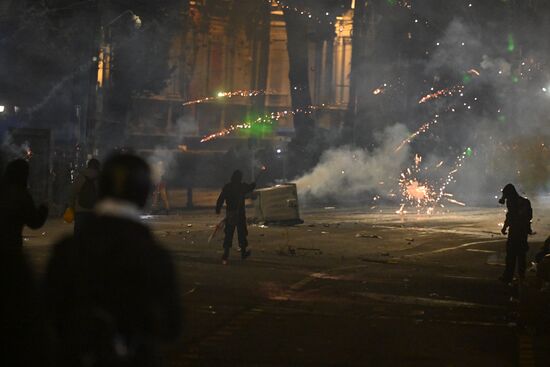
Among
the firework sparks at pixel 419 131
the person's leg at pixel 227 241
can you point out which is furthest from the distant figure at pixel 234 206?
the firework sparks at pixel 419 131

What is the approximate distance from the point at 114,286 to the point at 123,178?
470mm

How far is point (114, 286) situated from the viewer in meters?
3.84

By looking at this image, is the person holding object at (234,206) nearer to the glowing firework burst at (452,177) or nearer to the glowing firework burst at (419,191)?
the glowing firework burst at (419,191)

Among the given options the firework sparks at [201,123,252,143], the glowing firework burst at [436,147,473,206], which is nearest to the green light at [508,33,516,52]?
the glowing firework burst at [436,147,473,206]

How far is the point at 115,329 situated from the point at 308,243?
1522 centimetres

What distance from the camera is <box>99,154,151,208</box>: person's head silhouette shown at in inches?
155

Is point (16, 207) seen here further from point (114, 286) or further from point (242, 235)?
point (242, 235)

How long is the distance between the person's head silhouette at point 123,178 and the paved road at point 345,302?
4.03 metres

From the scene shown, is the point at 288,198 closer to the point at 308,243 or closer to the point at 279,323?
the point at 308,243

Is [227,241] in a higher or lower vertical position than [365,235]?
higher

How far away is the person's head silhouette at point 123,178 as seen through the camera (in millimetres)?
3932

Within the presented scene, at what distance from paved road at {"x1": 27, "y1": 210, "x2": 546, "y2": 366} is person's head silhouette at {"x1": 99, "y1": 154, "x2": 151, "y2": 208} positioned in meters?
4.03

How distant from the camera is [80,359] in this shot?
3.78 meters

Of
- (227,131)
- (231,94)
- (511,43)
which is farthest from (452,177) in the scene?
(231,94)
